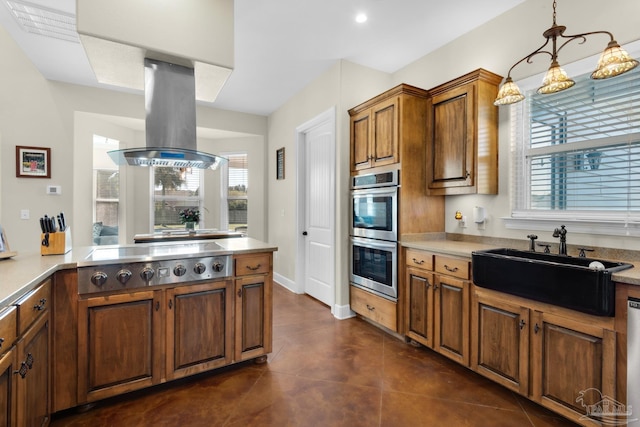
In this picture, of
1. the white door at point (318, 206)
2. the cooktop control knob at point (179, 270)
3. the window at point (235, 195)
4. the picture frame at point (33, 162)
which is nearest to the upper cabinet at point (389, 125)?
the white door at point (318, 206)

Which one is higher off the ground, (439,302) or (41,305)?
(41,305)

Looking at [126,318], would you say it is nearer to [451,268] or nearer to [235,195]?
[451,268]

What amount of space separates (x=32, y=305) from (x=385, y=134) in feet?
9.09

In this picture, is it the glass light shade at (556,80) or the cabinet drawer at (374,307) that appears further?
the cabinet drawer at (374,307)

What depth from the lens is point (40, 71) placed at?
3662 millimetres

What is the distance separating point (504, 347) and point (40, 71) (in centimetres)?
557

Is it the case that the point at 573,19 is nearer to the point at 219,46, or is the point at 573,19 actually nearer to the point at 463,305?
the point at 463,305

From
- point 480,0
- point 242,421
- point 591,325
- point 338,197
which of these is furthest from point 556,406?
point 480,0

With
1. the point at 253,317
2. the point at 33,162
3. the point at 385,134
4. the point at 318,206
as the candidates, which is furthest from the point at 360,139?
the point at 33,162

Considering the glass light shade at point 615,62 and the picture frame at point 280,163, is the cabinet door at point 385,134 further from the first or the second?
the picture frame at point 280,163

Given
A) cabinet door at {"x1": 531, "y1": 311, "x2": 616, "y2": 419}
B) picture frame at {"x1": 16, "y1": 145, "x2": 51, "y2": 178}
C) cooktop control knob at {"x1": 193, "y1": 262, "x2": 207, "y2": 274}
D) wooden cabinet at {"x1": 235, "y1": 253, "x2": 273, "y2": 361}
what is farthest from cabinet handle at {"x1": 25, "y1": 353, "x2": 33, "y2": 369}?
picture frame at {"x1": 16, "y1": 145, "x2": 51, "y2": 178}

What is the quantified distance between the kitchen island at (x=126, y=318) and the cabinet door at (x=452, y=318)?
4.53 ft

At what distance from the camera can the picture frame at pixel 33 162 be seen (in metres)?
3.58

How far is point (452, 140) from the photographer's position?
8.75 ft
